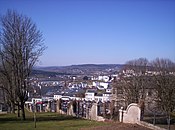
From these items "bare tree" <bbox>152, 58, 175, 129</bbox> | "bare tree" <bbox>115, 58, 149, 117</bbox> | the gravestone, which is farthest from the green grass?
"bare tree" <bbox>115, 58, 149, 117</bbox>

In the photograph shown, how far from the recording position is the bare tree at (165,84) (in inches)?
1085

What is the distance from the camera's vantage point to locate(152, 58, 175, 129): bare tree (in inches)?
1085

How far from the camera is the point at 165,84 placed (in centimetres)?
3059

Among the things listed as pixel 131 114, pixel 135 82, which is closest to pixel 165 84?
pixel 135 82

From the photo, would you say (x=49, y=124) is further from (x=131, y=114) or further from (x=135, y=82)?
(x=135, y=82)

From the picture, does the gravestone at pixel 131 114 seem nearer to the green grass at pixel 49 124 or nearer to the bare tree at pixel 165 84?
the green grass at pixel 49 124

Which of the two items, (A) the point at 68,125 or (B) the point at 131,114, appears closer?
(A) the point at 68,125

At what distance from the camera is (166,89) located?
29.5m

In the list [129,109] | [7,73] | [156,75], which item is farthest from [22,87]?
[156,75]

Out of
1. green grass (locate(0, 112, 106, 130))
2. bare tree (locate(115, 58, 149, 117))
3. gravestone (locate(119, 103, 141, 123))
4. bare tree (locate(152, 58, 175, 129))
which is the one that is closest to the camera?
green grass (locate(0, 112, 106, 130))

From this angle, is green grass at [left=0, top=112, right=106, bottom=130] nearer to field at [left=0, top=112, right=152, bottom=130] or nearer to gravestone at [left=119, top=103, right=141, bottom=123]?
field at [left=0, top=112, right=152, bottom=130]

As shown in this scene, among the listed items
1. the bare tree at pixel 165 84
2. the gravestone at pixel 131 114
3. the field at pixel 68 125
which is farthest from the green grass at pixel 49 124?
the bare tree at pixel 165 84

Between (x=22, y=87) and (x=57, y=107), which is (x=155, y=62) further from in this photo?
(x=22, y=87)

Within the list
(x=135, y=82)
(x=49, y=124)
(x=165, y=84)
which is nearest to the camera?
(x=49, y=124)
